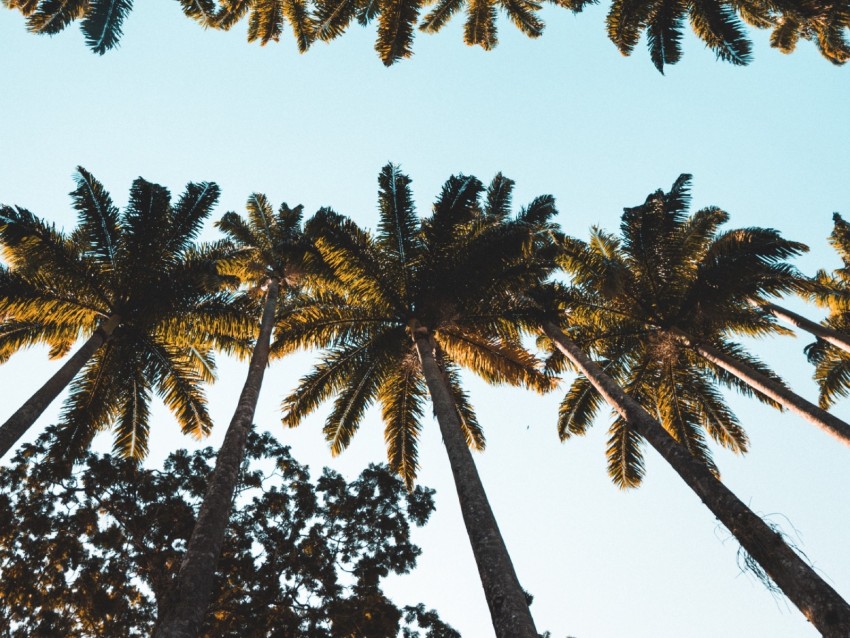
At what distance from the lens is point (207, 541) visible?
26.9ft

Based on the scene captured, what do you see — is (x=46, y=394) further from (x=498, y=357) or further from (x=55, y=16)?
(x=498, y=357)

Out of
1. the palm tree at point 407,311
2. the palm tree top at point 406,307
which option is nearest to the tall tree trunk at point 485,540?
the palm tree at point 407,311

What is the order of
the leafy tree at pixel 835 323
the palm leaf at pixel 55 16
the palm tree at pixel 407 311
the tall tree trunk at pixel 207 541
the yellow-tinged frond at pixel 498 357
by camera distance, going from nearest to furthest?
the tall tree trunk at pixel 207 541 → the palm leaf at pixel 55 16 → the palm tree at pixel 407 311 → the yellow-tinged frond at pixel 498 357 → the leafy tree at pixel 835 323

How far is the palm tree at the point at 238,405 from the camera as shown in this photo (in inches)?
289

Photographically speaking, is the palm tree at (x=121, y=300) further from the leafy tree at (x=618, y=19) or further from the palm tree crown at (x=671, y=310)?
the palm tree crown at (x=671, y=310)

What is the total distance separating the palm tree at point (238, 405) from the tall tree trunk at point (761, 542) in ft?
25.3

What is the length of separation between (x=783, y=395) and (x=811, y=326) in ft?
17.5

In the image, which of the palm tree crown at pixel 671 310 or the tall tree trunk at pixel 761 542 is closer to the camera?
the tall tree trunk at pixel 761 542

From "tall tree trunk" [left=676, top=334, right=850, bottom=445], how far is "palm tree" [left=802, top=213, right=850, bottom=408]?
7.20 metres

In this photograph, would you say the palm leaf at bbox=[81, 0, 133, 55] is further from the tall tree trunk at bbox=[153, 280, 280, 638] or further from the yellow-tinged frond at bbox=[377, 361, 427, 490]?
the yellow-tinged frond at bbox=[377, 361, 427, 490]

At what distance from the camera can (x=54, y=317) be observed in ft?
46.1

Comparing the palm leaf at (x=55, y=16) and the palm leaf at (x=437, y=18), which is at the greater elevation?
the palm leaf at (x=437, y=18)

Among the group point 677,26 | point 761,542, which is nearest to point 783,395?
point 761,542

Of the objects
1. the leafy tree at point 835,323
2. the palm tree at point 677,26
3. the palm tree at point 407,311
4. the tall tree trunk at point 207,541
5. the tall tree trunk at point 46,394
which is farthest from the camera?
the leafy tree at point 835,323
